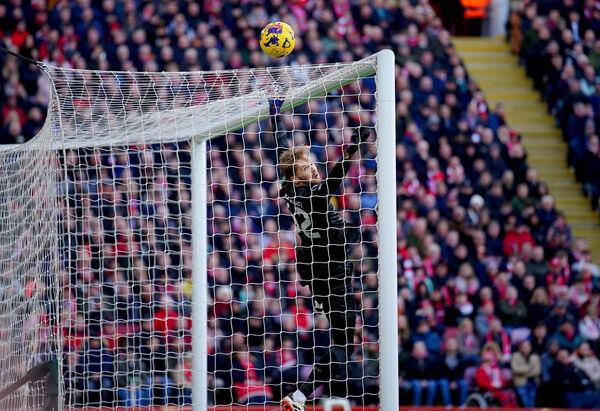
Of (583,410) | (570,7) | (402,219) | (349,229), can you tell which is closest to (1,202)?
(349,229)

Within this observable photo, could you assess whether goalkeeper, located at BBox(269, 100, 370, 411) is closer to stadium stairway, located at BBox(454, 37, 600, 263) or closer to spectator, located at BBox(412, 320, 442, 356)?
spectator, located at BBox(412, 320, 442, 356)

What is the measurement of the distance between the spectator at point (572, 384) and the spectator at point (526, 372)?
20 centimetres

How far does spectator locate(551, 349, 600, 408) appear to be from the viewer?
42.7 ft

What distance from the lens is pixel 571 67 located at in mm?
15938

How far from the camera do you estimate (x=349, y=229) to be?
8828 millimetres

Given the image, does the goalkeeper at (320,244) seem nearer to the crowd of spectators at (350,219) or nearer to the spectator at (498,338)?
the crowd of spectators at (350,219)

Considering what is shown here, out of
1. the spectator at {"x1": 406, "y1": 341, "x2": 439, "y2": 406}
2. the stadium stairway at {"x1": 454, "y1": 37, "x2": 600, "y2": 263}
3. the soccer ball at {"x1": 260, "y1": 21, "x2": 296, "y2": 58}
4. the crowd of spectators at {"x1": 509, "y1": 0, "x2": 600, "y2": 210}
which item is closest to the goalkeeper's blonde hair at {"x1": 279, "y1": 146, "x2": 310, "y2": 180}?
the soccer ball at {"x1": 260, "y1": 21, "x2": 296, "y2": 58}

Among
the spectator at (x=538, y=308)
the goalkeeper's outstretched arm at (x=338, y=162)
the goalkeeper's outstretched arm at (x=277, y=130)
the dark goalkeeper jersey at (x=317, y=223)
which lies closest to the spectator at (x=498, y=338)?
the spectator at (x=538, y=308)

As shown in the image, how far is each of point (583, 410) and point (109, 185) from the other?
5.52 m

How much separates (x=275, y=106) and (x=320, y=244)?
3.37 ft

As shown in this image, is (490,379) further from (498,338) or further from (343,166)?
(343,166)

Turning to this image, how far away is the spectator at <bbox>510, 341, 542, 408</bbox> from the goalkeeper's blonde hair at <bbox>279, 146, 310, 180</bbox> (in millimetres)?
6041

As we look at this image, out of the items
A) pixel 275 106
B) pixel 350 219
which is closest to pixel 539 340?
pixel 350 219

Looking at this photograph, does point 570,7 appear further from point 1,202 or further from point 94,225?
point 1,202
